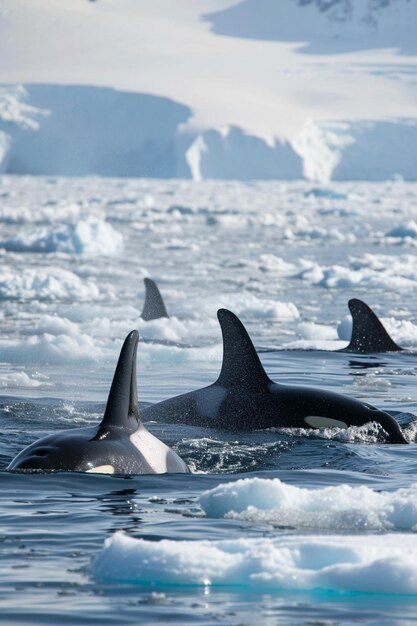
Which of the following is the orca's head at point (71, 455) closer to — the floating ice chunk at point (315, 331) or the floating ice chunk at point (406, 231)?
the floating ice chunk at point (315, 331)

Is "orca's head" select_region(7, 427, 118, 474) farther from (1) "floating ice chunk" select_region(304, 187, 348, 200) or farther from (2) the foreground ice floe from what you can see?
(1) "floating ice chunk" select_region(304, 187, 348, 200)

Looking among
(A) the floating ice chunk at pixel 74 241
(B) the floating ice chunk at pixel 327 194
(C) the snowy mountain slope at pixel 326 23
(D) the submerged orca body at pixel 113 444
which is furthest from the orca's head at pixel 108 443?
(C) the snowy mountain slope at pixel 326 23

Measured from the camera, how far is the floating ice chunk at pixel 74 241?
32.1 metres

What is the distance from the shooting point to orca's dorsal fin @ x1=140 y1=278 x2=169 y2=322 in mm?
16578

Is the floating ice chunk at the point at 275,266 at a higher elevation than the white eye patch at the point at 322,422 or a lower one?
higher

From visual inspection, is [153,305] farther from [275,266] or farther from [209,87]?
[209,87]

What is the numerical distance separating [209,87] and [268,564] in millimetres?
109612

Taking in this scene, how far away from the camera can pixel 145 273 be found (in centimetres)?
2702

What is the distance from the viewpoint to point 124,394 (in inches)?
284

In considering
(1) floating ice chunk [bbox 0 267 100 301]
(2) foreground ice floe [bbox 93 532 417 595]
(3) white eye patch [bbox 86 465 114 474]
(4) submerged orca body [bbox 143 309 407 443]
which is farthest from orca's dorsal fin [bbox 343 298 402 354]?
(2) foreground ice floe [bbox 93 532 417 595]

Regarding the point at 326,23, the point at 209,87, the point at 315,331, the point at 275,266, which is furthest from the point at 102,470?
the point at 326,23

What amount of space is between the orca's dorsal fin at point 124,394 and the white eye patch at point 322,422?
2.08 m

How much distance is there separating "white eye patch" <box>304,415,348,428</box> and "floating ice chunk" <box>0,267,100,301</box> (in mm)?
12624

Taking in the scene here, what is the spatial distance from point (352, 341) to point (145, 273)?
40.7 feet
